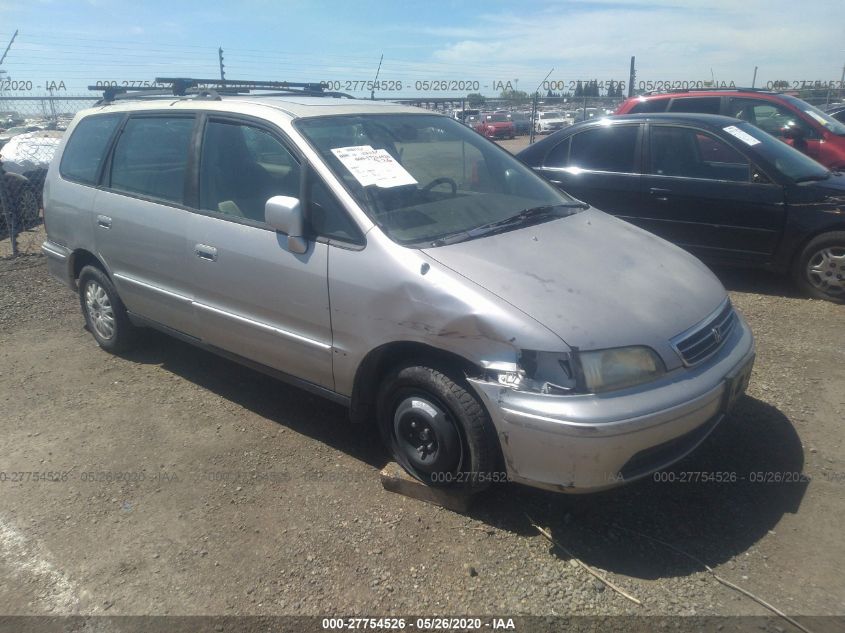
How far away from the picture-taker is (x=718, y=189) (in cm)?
594

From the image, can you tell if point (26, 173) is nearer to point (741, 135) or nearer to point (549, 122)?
point (741, 135)

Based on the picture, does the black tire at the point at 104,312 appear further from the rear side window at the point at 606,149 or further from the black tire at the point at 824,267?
the black tire at the point at 824,267

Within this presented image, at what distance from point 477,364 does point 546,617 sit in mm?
989

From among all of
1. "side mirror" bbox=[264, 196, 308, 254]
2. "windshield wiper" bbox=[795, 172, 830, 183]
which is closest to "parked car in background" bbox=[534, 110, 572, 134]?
"windshield wiper" bbox=[795, 172, 830, 183]

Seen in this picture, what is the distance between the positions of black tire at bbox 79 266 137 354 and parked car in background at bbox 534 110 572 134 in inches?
991

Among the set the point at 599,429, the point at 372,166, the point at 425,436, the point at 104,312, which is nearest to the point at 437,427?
the point at 425,436

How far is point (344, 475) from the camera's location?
3.44m

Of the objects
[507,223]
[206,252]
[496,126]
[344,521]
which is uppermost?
[507,223]

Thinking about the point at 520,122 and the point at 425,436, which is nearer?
the point at 425,436

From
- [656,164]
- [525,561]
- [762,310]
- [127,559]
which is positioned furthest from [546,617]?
[656,164]

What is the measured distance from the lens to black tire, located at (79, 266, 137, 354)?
475cm

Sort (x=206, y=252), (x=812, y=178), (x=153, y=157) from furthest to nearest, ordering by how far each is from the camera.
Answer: (x=812, y=178) → (x=153, y=157) → (x=206, y=252)

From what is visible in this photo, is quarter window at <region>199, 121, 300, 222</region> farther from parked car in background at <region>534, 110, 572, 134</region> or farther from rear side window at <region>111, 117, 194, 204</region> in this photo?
parked car in background at <region>534, 110, 572, 134</region>

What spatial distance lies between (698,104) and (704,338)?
7.16 metres
